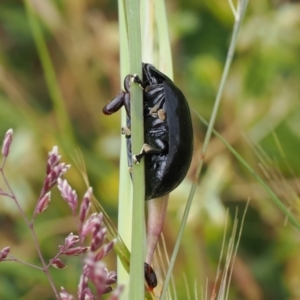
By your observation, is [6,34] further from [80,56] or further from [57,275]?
[57,275]

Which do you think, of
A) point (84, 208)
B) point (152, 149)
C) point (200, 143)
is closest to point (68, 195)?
point (84, 208)

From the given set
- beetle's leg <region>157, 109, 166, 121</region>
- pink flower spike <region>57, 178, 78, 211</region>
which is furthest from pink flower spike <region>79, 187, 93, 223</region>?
beetle's leg <region>157, 109, 166, 121</region>

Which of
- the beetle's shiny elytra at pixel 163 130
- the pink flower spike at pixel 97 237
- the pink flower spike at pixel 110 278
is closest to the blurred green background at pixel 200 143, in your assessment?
the beetle's shiny elytra at pixel 163 130

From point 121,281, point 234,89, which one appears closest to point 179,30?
point 234,89

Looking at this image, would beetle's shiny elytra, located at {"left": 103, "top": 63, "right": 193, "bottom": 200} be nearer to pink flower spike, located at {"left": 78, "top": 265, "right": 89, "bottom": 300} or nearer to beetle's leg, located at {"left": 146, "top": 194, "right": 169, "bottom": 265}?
beetle's leg, located at {"left": 146, "top": 194, "right": 169, "bottom": 265}

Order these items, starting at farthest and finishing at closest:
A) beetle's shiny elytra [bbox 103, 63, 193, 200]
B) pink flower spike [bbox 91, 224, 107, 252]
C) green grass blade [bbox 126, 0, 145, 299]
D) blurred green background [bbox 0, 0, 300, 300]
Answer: blurred green background [bbox 0, 0, 300, 300] < beetle's shiny elytra [bbox 103, 63, 193, 200] < green grass blade [bbox 126, 0, 145, 299] < pink flower spike [bbox 91, 224, 107, 252]

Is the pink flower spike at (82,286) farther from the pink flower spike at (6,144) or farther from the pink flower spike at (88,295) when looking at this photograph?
the pink flower spike at (6,144)

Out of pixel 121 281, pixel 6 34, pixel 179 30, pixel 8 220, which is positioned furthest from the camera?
pixel 6 34

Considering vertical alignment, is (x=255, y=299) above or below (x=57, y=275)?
below
